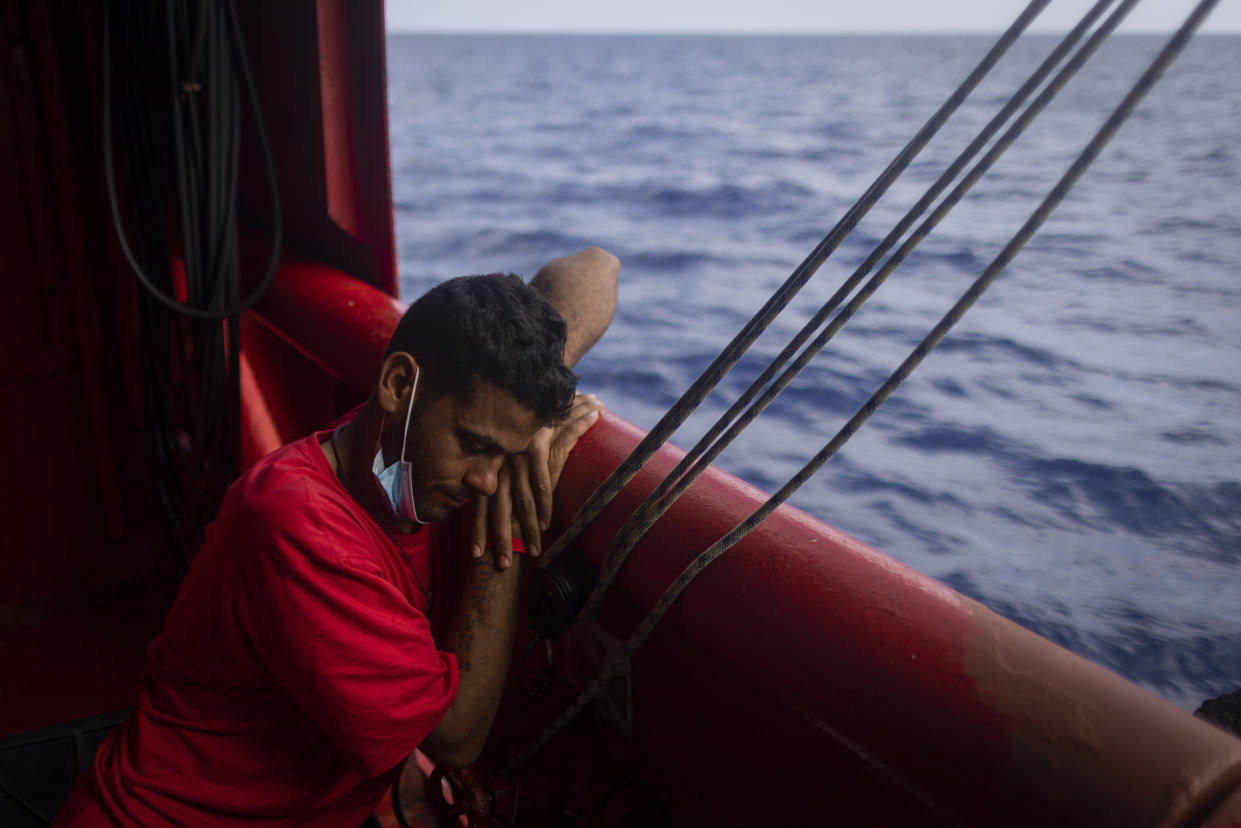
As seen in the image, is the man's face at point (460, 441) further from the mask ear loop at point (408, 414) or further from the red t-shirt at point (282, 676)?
the red t-shirt at point (282, 676)

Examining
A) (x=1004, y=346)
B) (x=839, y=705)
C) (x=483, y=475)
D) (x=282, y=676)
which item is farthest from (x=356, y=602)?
(x=1004, y=346)

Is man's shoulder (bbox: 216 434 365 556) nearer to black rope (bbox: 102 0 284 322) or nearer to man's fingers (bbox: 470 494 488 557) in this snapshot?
man's fingers (bbox: 470 494 488 557)

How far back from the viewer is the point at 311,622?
116cm

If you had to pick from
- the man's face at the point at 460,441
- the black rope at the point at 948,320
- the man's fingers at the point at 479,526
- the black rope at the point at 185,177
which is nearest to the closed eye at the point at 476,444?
the man's face at the point at 460,441

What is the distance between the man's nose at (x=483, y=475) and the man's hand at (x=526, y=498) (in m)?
0.06

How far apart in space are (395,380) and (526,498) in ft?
1.01

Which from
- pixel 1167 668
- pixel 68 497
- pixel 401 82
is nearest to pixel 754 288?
pixel 1167 668

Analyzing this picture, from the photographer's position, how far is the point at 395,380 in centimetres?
135

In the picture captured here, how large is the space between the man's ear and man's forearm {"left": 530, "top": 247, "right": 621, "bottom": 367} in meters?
0.45

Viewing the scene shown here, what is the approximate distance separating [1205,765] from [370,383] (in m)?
1.74

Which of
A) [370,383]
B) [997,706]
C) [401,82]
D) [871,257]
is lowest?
[401,82]

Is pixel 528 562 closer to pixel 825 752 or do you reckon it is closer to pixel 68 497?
pixel 825 752

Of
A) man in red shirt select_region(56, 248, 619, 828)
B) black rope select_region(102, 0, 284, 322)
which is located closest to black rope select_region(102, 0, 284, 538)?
black rope select_region(102, 0, 284, 322)

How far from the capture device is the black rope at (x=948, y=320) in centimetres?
81
